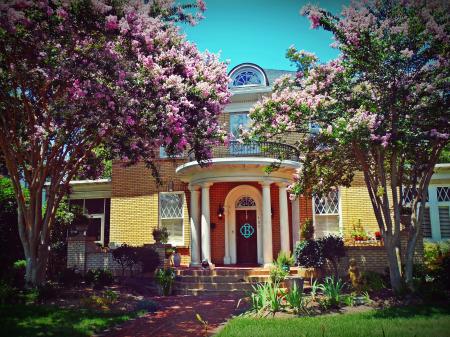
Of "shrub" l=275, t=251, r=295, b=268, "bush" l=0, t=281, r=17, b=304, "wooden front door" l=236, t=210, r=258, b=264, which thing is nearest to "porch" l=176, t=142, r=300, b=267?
"wooden front door" l=236, t=210, r=258, b=264

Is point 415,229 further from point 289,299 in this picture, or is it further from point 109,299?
point 109,299

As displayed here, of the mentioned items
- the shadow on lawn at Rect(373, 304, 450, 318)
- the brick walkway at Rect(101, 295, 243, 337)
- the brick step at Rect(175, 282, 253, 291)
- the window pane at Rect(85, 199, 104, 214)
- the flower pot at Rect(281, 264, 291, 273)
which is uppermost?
the window pane at Rect(85, 199, 104, 214)

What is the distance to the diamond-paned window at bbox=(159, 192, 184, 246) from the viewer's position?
60.9ft

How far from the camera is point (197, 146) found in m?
10.7

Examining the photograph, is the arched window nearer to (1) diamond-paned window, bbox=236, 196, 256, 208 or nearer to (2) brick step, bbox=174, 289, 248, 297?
(1) diamond-paned window, bbox=236, 196, 256, 208

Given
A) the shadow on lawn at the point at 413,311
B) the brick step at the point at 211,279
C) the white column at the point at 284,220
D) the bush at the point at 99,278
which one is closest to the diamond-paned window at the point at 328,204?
the white column at the point at 284,220

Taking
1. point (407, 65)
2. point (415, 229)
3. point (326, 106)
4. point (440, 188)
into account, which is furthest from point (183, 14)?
point (440, 188)

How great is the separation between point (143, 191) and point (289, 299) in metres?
11.3

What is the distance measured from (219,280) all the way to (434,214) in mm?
9776

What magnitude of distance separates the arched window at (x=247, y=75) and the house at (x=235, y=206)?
46 millimetres

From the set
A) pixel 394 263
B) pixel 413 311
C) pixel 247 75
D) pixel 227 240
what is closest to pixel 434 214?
pixel 394 263

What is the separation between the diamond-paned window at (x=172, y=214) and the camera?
60.9 ft

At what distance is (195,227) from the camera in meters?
16.5

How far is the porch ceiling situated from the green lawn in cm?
756
